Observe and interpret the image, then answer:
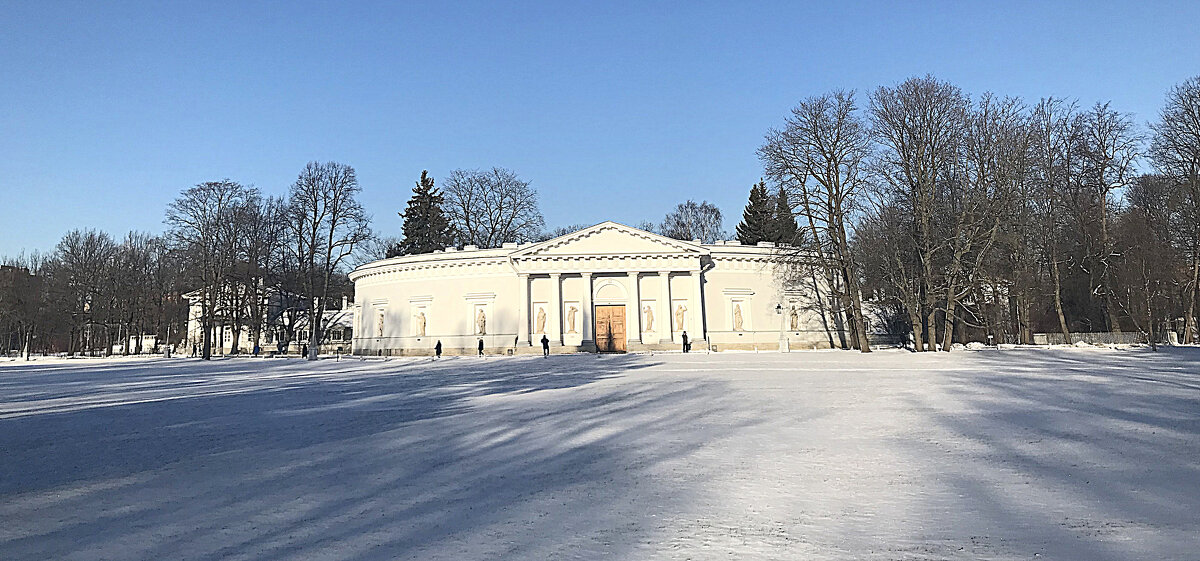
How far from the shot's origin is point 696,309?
4631 centimetres

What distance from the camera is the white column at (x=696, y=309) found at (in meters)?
46.1

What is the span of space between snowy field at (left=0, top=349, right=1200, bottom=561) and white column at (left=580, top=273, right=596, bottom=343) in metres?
28.7

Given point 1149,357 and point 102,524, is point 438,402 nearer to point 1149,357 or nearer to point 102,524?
point 102,524

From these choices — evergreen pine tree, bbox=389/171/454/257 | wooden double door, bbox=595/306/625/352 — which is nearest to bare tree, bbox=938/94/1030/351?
wooden double door, bbox=595/306/625/352

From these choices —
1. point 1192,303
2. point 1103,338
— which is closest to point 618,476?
point 1103,338

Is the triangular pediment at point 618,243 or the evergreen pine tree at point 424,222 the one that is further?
the evergreen pine tree at point 424,222

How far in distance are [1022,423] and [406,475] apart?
9.30m

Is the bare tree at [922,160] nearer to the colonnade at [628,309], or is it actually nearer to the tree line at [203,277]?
the colonnade at [628,309]

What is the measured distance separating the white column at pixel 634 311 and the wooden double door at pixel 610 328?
1.70 feet

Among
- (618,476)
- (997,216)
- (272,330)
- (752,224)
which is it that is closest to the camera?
(618,476)

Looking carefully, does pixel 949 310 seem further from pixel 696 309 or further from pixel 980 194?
pixel 696 309

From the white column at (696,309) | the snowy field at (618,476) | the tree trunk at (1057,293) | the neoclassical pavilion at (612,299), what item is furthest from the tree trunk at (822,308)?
the snowy field at (618,476)

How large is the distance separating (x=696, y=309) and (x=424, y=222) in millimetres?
35540

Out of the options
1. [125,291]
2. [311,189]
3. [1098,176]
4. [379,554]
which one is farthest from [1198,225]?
[125,291]
